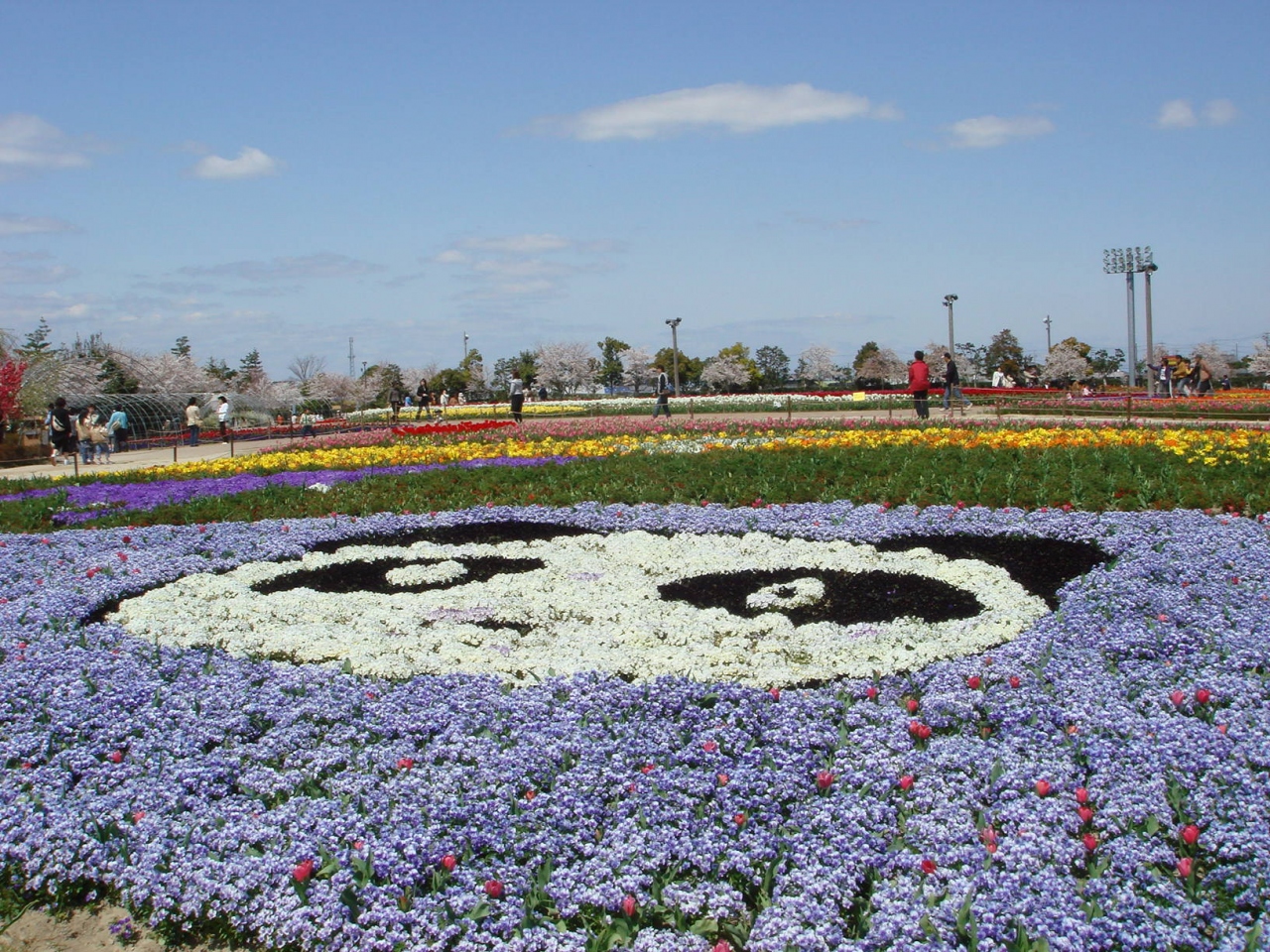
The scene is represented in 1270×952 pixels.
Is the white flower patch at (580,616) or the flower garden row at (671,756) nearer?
the flower garden row at (671,756)

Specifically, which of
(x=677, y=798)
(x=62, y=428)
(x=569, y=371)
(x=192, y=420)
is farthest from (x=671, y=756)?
(x=569, y=371)

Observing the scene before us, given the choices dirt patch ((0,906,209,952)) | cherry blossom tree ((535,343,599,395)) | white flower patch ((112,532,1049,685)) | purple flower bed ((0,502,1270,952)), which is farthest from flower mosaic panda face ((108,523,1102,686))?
cherry blossom tree ((535,343,599,395))

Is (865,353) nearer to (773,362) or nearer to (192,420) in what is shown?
(773,362)

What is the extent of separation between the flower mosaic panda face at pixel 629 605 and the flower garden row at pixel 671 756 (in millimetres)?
42

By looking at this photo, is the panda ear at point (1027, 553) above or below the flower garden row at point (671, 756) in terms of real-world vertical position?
above

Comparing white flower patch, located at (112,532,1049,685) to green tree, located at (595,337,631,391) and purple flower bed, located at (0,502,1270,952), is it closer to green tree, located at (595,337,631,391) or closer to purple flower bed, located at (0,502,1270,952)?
purple flower bed, located at (0,502,1270,952)

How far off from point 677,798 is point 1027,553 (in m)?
5.04

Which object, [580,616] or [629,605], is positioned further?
[629,605]

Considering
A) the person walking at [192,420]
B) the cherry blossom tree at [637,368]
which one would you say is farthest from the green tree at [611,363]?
the person walking at [192,420]

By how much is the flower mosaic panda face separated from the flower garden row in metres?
0.04

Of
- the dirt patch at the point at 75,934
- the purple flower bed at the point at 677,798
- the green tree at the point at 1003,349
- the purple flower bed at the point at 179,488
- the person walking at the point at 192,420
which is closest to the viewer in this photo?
the purple flower bed at the point at 677,798

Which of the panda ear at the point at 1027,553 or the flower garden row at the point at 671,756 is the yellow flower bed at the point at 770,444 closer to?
the panda ear at the point at 1027,553

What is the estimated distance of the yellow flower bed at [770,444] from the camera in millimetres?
12242

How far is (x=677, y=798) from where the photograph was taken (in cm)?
387
